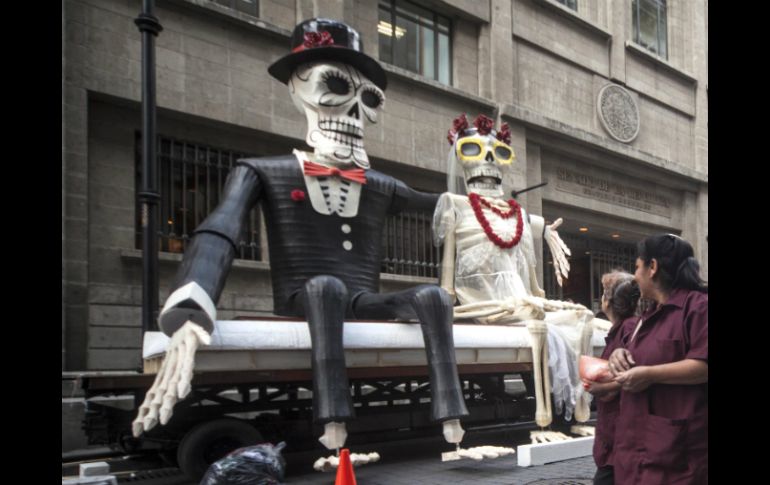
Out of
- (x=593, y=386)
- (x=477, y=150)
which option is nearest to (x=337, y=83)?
(x=477, y=150)

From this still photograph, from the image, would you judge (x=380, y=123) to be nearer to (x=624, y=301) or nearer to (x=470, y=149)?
(x=470, y=149)

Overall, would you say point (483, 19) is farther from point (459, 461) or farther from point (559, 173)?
point (459, 461)

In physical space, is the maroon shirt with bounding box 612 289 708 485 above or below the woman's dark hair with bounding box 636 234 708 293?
below

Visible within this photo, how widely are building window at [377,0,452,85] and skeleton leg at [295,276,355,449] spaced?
2817mm

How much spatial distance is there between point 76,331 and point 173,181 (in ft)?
3.40

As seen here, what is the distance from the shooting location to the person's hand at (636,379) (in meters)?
1.92

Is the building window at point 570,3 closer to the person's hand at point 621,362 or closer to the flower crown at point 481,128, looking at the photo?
the flower crown at point 481,128

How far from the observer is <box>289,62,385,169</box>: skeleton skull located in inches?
150

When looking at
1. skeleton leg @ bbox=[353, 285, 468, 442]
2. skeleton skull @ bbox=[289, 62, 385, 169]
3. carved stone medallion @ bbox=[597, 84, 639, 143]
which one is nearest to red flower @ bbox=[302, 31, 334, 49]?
Answer: skeleton skull @ bbox=[289, 62, 385, 169]

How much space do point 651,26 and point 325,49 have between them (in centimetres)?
213

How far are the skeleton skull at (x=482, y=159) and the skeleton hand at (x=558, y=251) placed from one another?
50 cm

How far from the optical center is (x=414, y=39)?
18.6 feet

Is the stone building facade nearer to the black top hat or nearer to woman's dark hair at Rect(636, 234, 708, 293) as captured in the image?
the black top hat

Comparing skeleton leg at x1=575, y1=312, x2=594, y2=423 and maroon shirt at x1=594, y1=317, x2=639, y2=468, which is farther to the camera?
skeleton leg at x1=575, y1=312, x2=594, y2=423
